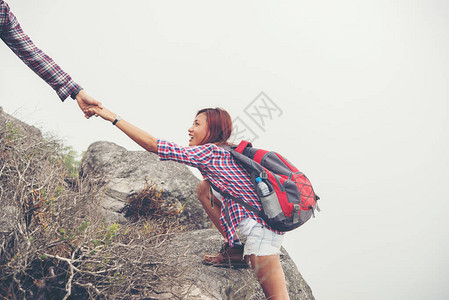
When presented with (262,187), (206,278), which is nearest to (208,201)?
(206,278)

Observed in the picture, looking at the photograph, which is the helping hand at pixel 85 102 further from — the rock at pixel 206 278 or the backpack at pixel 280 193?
the rock at pixel 206 278

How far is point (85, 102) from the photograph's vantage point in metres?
3.14

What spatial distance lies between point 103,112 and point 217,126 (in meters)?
1.13

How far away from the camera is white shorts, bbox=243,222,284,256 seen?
3008 millimetres

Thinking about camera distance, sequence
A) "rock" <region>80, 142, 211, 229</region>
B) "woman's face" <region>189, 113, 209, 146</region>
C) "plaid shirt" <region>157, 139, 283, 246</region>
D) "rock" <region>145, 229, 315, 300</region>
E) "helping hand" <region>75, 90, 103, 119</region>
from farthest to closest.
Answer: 1. "rock" <region>80, 142, 211, 229</region>
2. "woman's face" <region>189, 113, 209, 146</region>
3. "rock" <region>145, 229, 315, 300</region>
4. "helping hand" <region>75, 90, 103, 119</region>
5. "plaid shirt" <region>157, 139, 283, 246</region>

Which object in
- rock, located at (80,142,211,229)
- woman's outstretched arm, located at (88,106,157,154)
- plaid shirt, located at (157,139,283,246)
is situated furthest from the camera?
rock, located at (80,142,211,229)

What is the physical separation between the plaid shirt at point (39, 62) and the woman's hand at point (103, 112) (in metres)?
0.38

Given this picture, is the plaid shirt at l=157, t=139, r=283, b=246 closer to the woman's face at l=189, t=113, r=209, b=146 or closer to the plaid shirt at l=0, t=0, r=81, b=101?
the woman's face at l=189, t=113, r=209, b=146

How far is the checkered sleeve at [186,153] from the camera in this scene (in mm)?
2746

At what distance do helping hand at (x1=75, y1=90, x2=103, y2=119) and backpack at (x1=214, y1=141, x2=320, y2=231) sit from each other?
1312 millimetres

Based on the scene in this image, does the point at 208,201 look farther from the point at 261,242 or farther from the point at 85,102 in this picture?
the point at 85,102

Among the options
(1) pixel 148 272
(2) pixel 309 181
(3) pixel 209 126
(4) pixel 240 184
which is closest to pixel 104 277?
(1) pixel 148 272

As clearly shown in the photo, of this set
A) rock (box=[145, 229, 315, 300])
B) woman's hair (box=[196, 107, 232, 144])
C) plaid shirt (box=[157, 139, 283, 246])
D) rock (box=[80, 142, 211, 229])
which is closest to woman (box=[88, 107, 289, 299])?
plaid shirt (box=[157, 139, 283, 246])

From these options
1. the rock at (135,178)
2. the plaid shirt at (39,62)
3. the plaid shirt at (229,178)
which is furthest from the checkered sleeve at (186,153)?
the rock at (135,178)
